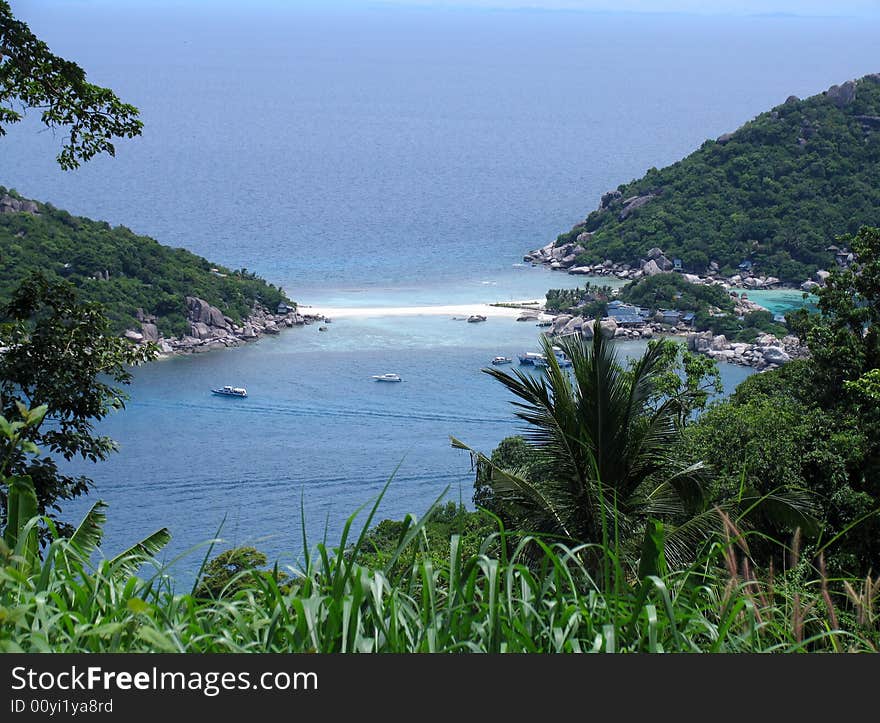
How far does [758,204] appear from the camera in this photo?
5969 cm

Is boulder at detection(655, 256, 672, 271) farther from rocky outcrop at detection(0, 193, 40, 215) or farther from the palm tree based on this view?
the palm tree

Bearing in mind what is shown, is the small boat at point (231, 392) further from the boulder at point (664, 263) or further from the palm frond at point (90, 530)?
the palm frond at point (90, 530)

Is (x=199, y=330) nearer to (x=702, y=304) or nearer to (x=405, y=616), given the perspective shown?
(x=702, y=304)

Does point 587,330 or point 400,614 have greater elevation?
point 587,330

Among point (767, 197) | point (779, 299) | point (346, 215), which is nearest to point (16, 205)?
point (346, 215)

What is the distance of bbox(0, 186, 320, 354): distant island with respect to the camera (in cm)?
4472

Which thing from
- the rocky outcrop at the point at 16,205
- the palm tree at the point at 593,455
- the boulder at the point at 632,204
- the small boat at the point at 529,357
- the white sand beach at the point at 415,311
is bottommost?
the small boat at the point at 529,357

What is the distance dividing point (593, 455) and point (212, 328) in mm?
41162

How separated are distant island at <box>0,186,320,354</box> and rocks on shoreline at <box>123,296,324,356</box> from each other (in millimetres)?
38

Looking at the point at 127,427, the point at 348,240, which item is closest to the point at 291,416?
the point at 127,427

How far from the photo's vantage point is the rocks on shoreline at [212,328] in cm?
4484

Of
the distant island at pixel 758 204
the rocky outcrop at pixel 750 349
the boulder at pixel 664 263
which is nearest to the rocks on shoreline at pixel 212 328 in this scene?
the rocky outcrop at pixel 750 349

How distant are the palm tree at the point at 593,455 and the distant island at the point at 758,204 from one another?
48565 millimetres

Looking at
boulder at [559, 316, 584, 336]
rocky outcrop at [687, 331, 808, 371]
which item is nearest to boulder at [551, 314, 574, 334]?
boulder at [559, 316, 584, 336]
